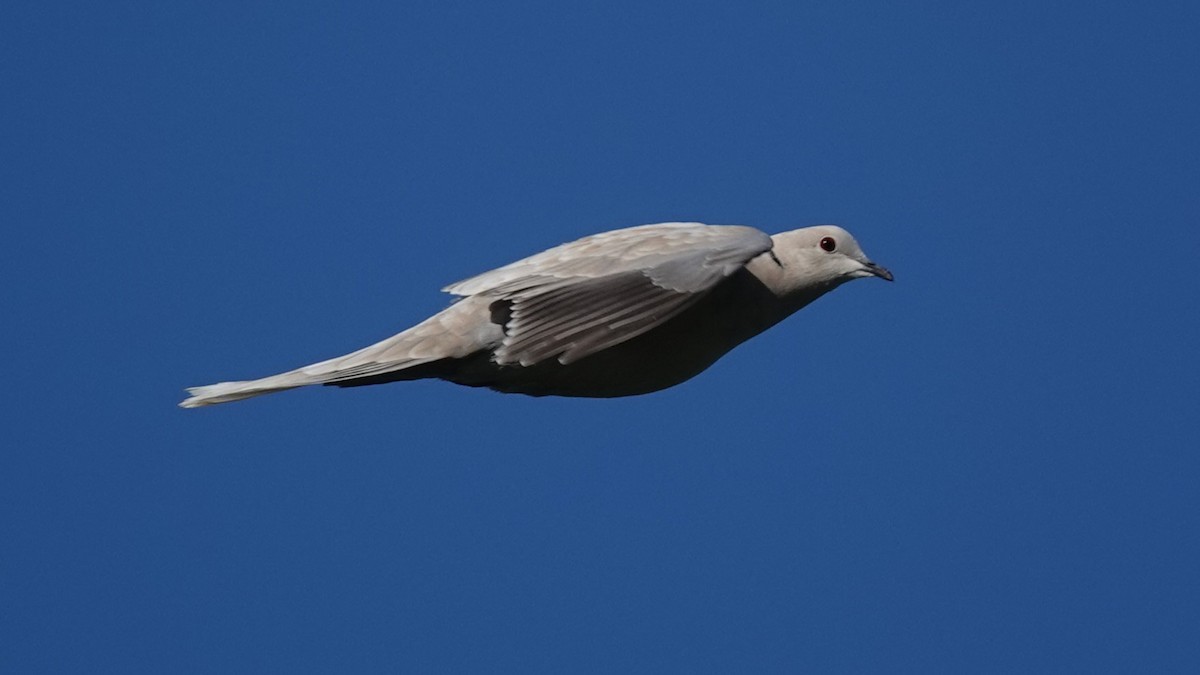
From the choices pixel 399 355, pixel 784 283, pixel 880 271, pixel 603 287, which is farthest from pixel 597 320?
pixel 880 271

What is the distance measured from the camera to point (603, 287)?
8.80 meters

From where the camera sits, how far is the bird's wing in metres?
8.61

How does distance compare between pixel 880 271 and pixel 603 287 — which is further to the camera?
pixel 880 271

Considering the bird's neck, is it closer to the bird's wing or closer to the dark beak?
the dark beak

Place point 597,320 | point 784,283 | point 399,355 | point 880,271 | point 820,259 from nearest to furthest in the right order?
point 597,320 → point 399,355 → point 784,283 → point 820,259 → point 880,271

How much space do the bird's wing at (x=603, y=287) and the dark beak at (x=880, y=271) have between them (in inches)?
42.0

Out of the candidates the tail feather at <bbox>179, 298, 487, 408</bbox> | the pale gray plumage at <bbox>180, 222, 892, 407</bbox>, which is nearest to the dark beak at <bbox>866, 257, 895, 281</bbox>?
the pale gray plumage at <bbox>180, 222, 892, 407</bbox>

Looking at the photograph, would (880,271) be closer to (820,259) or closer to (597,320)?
(820,259)

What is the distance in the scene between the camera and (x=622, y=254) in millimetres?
9141

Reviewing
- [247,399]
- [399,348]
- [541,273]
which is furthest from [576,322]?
[247,399]

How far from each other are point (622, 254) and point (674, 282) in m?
0.48

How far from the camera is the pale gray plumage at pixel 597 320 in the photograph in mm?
8688

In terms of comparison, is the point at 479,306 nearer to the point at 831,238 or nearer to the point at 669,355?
the point at 669,355

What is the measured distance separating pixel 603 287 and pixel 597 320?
239mm
